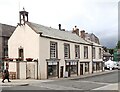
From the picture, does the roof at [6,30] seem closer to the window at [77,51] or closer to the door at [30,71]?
the window at [77,51]

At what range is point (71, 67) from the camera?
47438mm

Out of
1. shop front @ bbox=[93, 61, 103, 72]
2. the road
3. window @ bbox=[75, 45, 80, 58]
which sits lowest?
the road

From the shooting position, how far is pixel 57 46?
139 ft

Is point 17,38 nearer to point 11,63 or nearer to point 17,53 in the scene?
point 17,53

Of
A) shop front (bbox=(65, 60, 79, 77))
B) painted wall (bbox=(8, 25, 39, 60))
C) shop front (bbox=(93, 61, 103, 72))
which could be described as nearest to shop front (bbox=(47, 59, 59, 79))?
painted wall (bbox=(8, 25, 39, 60))

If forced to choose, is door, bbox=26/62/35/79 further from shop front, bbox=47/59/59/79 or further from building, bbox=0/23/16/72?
building, bbox=0/23/16/72

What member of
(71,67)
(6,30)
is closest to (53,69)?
(71,67)

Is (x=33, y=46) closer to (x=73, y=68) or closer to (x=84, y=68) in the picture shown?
(x=73, y=68)

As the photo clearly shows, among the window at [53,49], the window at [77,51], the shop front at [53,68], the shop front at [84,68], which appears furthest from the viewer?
the shop front at [84,68]

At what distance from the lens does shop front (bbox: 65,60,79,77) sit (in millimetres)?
45875

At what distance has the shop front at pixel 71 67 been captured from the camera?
151 ft

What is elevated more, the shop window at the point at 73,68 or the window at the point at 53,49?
the window at the point at 53,49

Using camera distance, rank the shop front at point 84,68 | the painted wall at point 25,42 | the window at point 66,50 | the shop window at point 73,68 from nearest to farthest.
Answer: the painted wall at point 25,42 < the window at point 66,50 < the shop window at point 73,68 < the shop front at point 84,68

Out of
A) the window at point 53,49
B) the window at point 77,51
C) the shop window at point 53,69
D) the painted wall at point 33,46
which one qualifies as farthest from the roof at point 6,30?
the shop window at point 53,69
